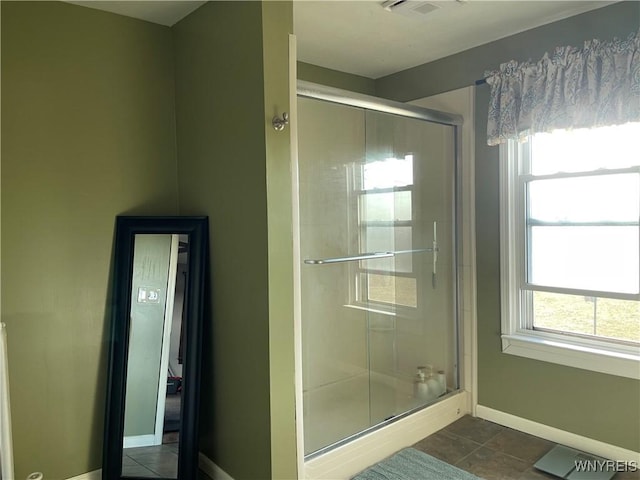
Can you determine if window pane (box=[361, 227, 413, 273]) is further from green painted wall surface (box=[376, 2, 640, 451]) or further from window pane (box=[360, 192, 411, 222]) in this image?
green painted wall surface (box=[376, 2, 640, 451])

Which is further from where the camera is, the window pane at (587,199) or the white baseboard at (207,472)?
the window pane at (587,199)

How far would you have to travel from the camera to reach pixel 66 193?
89.4 inches

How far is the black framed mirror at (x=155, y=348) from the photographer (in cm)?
229

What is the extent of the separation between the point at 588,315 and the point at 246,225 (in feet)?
6.34

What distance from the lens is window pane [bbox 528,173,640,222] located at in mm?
2436

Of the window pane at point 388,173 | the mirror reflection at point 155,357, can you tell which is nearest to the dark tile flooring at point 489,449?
the mirror reflection at point 155,357

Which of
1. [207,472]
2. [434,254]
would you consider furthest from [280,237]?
[434,254]

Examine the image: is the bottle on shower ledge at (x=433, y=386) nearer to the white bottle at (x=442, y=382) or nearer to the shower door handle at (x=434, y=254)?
the white bottle at (x=442, y=382)

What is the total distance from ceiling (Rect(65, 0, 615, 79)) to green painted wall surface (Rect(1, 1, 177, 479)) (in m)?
0.22

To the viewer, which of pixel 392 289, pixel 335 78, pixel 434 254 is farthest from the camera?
pixel 335 78

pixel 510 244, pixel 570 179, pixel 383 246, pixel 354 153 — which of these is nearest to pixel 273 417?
pixel 383 246

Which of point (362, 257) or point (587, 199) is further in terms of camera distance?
point (362, 257)

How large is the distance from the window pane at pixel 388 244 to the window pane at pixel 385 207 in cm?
7

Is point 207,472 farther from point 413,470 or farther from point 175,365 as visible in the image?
point 413,470
